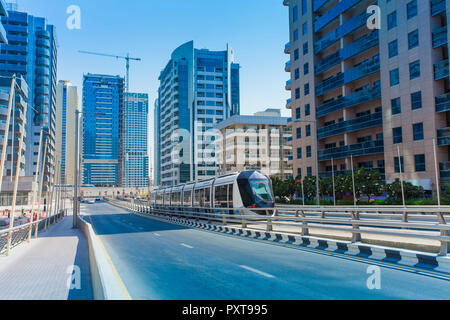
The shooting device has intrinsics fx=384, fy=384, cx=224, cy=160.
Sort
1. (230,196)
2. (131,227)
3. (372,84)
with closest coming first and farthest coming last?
(230,196)
(131,227)
(372,84)

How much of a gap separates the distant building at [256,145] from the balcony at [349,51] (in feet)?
143

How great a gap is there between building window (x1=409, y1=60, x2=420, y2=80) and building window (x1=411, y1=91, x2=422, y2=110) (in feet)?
5.43

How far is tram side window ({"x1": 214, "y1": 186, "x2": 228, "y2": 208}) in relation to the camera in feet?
83.5

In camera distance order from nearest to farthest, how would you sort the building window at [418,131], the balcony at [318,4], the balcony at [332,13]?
the building window at [418,131] < the balcony at [332,13] < the balcony at [318,4]

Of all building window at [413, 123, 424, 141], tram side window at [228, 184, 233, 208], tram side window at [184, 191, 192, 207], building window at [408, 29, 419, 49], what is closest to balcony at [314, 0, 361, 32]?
building window at [408, 29, 419, 49]

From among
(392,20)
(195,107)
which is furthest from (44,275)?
(195,107)

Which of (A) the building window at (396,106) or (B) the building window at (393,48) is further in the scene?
(B) the building window at (393,48)

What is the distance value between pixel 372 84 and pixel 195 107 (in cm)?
8335

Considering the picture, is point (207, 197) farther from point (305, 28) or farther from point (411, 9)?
point (305, 28)

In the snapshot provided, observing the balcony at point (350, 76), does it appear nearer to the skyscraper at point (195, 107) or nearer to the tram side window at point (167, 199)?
the tram side window at point (167, 199)

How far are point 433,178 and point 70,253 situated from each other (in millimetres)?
31948

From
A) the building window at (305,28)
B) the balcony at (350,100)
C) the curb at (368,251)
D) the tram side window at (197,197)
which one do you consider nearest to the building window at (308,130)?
the balcony at (350,100)

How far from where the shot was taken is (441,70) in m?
34.5

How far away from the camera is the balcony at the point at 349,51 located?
142 feet
